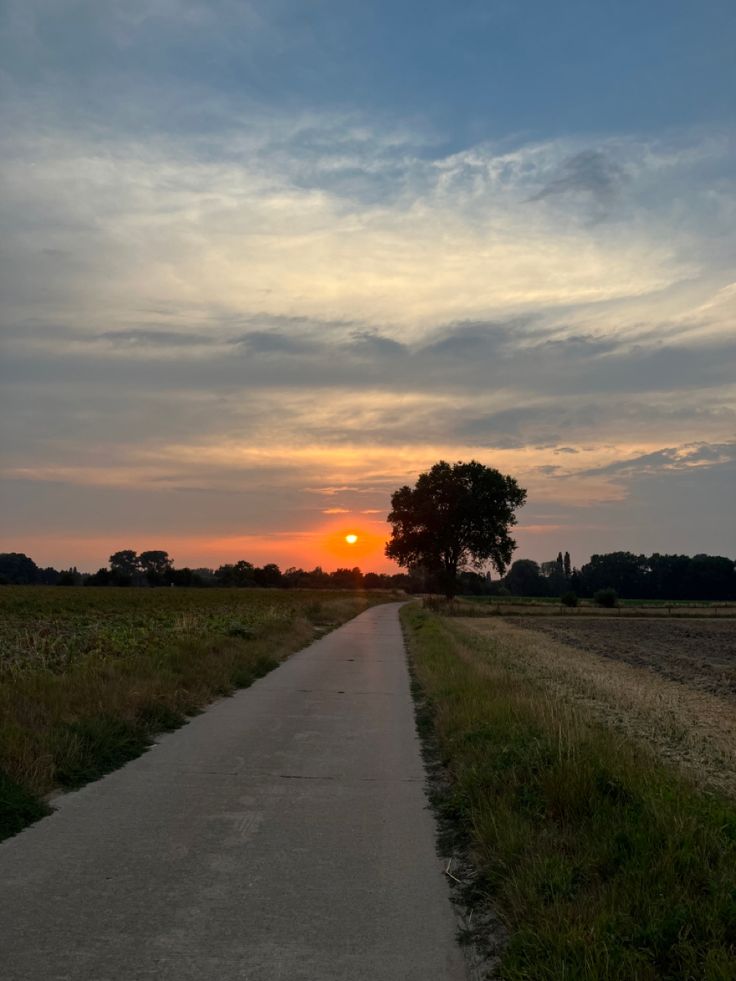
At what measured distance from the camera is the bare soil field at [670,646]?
25.3 meters

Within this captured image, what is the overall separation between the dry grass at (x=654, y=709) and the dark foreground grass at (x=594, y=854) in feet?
5.23

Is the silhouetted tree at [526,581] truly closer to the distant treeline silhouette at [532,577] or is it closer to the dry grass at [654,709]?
the distant treeline silhouette at [532,577]

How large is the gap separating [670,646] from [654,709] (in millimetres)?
25966

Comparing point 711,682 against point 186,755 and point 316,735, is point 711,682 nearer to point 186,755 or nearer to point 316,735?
point 316,735

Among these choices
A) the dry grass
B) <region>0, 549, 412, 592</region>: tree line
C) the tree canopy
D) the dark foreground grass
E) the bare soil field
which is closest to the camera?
the dark foreground grass

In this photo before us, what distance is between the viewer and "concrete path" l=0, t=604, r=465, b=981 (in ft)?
14.8

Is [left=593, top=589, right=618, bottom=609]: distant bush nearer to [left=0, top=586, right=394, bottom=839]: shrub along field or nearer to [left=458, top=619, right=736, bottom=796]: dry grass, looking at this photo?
[left=458, top=619, right=736, bottom=796]: dry grass

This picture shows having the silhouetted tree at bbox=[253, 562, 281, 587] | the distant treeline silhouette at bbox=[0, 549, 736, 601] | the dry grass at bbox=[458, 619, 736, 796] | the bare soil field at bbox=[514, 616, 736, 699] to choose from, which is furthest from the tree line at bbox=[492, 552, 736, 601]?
the dry grass at bbox=[458, 619, 736, 796]

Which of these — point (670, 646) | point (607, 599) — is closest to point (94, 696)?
point (670, 646)

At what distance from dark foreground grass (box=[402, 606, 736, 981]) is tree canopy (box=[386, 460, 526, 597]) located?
68685 mm

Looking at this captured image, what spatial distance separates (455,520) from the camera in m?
78.4

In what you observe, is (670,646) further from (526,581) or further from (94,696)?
(526,581)

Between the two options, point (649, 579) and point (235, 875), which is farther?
point (649, 579)

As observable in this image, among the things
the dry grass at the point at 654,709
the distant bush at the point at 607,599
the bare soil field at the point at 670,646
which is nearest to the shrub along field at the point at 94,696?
the dry grass at the point at 654,709
